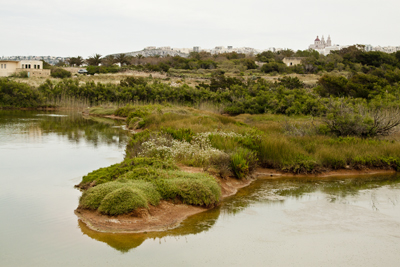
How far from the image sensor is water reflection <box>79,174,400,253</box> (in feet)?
25.0

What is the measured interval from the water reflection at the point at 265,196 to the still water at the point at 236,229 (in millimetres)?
24

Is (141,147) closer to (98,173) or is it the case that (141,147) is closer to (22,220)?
(98,173)

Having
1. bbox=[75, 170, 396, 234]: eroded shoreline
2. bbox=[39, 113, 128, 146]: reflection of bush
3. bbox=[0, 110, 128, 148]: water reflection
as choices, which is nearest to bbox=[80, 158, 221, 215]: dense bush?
bbox=[75, 170, 396, 234]: eroded shoreline

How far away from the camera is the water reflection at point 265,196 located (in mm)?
7621

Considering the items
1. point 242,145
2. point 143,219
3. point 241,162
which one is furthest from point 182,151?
point 143,219

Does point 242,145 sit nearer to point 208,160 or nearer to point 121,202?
point 208,160

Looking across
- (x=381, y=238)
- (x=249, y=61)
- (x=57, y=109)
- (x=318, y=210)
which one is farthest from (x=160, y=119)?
(x=249, y=61)

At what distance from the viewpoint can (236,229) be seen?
8398 mm

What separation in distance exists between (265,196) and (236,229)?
2715 millimetres

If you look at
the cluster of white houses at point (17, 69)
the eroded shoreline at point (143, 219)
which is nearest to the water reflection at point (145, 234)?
the eroded shoreline at point (143, 219)

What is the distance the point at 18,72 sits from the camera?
6744cm

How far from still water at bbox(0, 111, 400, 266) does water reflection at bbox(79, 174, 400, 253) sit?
0.08ft

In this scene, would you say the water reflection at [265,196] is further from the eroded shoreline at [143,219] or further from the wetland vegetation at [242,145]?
the wetland vegetation at [242,145]

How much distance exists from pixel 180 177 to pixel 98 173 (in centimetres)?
232
